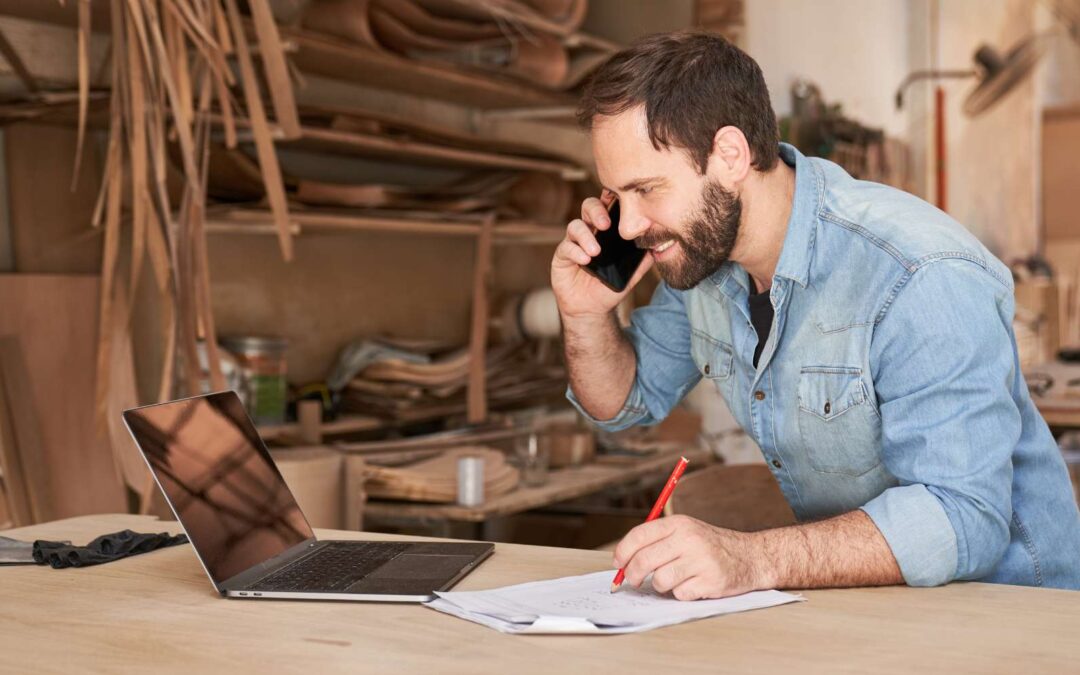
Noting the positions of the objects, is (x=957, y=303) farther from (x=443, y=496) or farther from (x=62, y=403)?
(x=62, y=403)

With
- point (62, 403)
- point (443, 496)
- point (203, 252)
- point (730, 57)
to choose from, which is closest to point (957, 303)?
point (730, 57)

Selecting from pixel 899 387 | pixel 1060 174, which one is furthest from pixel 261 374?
pixel 1060 174

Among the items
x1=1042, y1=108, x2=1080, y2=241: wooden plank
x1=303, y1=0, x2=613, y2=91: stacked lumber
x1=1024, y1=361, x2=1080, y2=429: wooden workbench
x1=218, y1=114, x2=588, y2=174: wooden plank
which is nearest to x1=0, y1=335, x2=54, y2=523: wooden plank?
x1=218, y1=114, x2=588, y2=174: wooden plank

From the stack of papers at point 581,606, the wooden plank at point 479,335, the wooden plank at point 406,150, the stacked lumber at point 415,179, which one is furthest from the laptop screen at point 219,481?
the wooden plank at point 479,335

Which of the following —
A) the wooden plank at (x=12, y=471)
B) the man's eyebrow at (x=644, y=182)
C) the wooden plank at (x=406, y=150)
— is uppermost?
the wooden plank at (x=406, y=150)

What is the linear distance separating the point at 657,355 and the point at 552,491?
131 centimetres

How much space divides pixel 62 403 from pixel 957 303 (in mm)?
2165

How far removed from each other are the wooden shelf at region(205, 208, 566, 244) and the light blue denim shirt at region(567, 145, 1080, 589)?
142 centimetres

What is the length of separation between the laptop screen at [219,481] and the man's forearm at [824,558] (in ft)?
2.09

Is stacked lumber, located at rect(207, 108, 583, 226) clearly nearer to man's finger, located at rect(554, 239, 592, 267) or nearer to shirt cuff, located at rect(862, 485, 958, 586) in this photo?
man's finger, located at rect(554, 239, 592, 267)

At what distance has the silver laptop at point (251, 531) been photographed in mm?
1461

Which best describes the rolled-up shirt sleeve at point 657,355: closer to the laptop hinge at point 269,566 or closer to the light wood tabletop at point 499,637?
the laptop hinge at point 269,566

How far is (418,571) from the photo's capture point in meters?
1.54

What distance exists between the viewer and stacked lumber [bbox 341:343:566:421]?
3.73 meters
